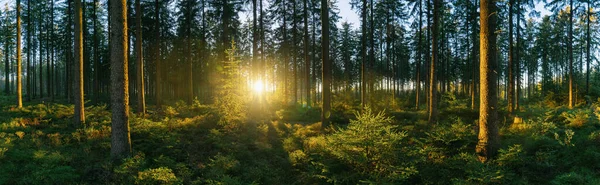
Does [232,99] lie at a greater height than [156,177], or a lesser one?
greater

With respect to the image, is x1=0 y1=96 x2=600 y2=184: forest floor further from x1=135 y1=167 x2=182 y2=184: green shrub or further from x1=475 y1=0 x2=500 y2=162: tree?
x1=475 y1=0 x2=500 y2=162: tree

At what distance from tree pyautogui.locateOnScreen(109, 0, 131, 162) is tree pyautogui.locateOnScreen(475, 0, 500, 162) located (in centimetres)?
1128

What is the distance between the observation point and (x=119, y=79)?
8594 millimetres

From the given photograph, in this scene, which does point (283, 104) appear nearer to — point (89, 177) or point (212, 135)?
point (212, 135)

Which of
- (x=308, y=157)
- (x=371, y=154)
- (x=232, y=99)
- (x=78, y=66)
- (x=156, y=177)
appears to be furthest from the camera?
(x=232, y=99)

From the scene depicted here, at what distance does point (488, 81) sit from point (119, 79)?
11.6 m

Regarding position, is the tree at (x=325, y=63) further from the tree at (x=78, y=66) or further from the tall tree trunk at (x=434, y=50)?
the tree at (x=78, y=66)

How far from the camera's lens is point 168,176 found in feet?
24.0

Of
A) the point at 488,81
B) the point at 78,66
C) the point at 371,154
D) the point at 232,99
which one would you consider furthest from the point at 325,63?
the point at 78,66

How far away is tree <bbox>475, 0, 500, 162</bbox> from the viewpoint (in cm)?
831

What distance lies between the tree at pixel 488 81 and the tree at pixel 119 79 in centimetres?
1128

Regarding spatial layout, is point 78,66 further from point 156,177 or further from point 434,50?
point 434,50

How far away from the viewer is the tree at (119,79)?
8500mm

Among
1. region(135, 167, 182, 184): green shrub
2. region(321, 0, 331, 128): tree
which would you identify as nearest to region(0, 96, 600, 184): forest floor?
region(135, 167, 182, 184): green shrub
